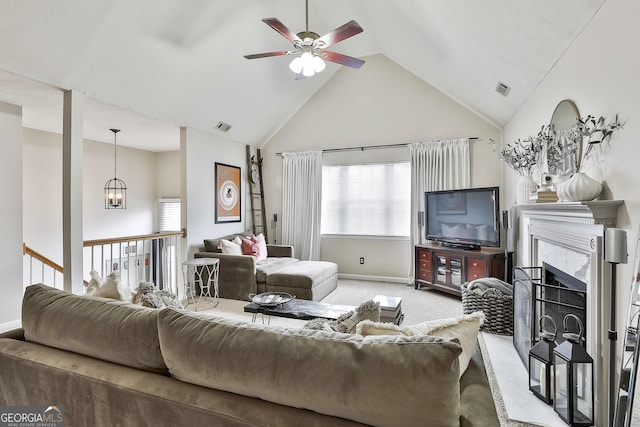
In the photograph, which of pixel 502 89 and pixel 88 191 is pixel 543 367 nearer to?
pixel 502 89

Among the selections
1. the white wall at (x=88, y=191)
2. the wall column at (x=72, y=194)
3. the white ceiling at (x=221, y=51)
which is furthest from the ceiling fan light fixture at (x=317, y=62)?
the white wall at (x=88, y=191)

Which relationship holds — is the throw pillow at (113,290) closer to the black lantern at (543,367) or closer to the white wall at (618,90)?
the black lantern at (543,367)

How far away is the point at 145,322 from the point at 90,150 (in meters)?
5.55

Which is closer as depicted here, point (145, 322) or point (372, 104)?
point (145, 322)

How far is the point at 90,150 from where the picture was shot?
5.42m

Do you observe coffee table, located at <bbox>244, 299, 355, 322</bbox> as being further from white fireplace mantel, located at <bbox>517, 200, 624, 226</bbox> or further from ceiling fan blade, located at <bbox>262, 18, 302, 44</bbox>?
ceiling fan blade, located at <bbox>262, 18, 302, 44</bbox>

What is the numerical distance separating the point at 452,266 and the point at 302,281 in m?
2.07

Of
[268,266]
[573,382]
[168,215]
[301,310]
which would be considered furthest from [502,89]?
[168,215]

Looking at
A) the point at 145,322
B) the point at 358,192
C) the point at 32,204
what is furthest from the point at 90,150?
the point at 145,322

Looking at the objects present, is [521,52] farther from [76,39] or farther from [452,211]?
[76,39]

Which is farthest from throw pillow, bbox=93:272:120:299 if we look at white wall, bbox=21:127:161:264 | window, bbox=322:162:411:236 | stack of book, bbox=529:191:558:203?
window, bbox=322:162:411:236

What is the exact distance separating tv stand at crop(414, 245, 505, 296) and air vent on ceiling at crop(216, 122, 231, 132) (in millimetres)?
3530

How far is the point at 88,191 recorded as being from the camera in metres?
5.41

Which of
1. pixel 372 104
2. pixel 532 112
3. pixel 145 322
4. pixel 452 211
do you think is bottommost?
pixel 145 322
